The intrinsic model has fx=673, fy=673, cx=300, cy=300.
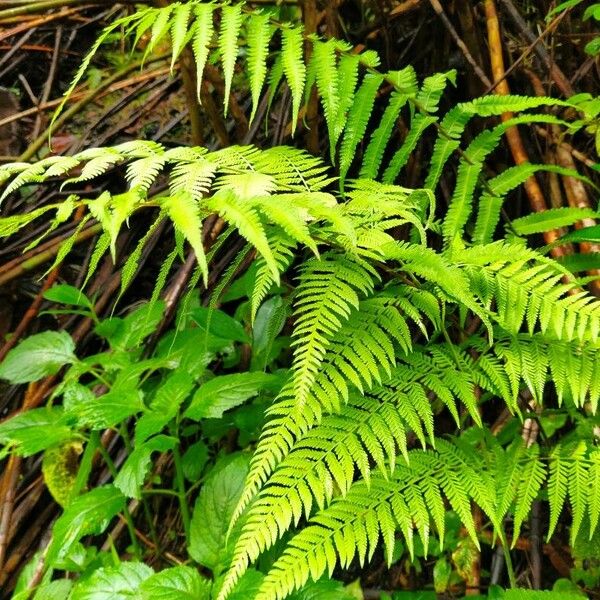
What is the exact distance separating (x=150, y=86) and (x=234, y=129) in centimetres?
44

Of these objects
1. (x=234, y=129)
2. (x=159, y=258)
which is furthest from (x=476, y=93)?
(x=159, y=258)

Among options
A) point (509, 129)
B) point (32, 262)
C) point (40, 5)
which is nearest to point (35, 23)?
point (40, 5)

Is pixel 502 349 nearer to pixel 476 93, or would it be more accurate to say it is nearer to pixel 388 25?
pixel 476 93

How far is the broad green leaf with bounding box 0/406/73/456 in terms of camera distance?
1480mm

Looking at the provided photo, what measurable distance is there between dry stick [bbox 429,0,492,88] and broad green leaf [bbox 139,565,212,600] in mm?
1342

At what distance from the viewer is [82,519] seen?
1.37 meters

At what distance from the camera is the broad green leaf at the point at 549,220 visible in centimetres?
139

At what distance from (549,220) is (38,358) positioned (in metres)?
1.29

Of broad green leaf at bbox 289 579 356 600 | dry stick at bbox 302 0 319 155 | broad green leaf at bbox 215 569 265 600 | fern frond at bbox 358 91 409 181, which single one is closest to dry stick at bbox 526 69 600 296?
fern frond at bbox 358 91 409 181

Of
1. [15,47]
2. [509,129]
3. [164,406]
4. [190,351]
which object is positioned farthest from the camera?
[15,47]

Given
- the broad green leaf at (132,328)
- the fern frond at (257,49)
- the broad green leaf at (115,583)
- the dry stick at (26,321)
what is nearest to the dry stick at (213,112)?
the fern frond at (257,49)

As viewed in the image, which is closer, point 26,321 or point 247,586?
point 247,586

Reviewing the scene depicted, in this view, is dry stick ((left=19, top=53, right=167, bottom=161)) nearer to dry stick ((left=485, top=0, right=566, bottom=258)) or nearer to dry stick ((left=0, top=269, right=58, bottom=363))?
dry stick ((left=0, top=269, right=58, bottom=363))

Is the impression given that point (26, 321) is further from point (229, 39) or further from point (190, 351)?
point (229, 39)
